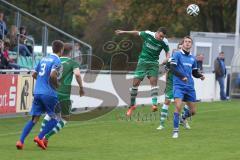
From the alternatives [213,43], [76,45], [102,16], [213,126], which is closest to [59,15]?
[102,16]

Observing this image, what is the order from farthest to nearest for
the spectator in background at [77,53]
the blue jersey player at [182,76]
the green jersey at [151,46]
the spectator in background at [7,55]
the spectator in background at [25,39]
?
the spectator in background at [77,53], the spectator in background at [25,39], the spectator in background at [7,55], the green jersey at [151,46], the blue jersey player at [182,76]

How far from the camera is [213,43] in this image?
41.1 m

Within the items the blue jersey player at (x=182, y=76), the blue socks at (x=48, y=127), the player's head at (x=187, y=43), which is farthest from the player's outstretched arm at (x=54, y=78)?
the player's head at (x=187, y=43)

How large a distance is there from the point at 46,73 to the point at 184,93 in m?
3.80

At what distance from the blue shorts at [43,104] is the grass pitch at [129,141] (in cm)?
74

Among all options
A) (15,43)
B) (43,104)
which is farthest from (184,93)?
(15,43)

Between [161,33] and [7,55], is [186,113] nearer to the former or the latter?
[161,33]

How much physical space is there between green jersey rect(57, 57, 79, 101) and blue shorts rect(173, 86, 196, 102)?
2581 mm

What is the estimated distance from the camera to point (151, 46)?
804 inches

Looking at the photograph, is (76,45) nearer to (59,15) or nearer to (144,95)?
(144,95)

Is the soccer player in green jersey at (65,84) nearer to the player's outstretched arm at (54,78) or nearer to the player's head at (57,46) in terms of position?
the player's head at (57,46)

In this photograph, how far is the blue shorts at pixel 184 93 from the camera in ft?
56.5

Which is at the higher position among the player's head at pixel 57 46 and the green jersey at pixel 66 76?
the player's head at pixel 57 46

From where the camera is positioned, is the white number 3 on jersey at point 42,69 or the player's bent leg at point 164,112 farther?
the player's bent leg at point 164,112
